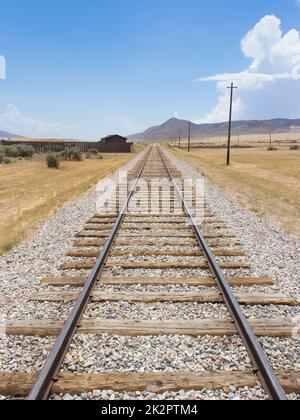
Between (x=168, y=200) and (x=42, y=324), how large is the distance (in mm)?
7983

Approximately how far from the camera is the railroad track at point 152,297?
295cm

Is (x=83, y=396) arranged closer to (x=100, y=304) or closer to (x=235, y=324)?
Answer: (x=100, y=304)

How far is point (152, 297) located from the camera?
177 inches

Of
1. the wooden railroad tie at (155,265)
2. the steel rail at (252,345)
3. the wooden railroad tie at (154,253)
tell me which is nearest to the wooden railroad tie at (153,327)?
the steel rail at (252,345)

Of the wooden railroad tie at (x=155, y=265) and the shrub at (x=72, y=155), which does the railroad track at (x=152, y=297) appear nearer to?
the wooden railroad tie at (x=155, y=265)

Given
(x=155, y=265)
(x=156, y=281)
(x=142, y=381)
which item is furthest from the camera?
(x=155, y=265)

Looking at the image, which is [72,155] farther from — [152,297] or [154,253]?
[152,297]

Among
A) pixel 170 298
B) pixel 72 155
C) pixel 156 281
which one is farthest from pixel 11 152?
pixel 170 298

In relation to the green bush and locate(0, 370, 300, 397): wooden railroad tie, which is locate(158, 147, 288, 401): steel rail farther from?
the green bush

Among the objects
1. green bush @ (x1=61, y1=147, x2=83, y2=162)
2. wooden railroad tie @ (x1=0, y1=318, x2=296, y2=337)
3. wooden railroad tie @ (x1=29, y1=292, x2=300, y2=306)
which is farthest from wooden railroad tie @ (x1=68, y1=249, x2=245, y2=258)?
green bush @ (x1=61, y1=147, x2=83, y2=162)

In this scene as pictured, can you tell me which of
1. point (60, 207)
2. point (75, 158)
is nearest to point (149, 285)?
point (60, 207)

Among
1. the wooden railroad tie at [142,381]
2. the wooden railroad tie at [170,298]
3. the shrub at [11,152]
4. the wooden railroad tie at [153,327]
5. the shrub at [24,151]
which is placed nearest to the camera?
the wooden railroad tie at [142,381]

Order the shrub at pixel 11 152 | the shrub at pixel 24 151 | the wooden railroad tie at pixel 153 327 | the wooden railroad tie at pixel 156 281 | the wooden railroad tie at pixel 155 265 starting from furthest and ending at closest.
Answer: the shrub at pixel 24 151 < the shrub at pixel 11 152 < the wooden railroad tie at pixel 155 265 < the wooden railroad tie at pixel 156 281 < the wooden railroad tie at pixel 153 327

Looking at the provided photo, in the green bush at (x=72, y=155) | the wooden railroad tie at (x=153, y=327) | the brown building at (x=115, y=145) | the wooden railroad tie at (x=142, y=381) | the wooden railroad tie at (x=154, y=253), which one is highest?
the brown building at (x=115, y=145)
